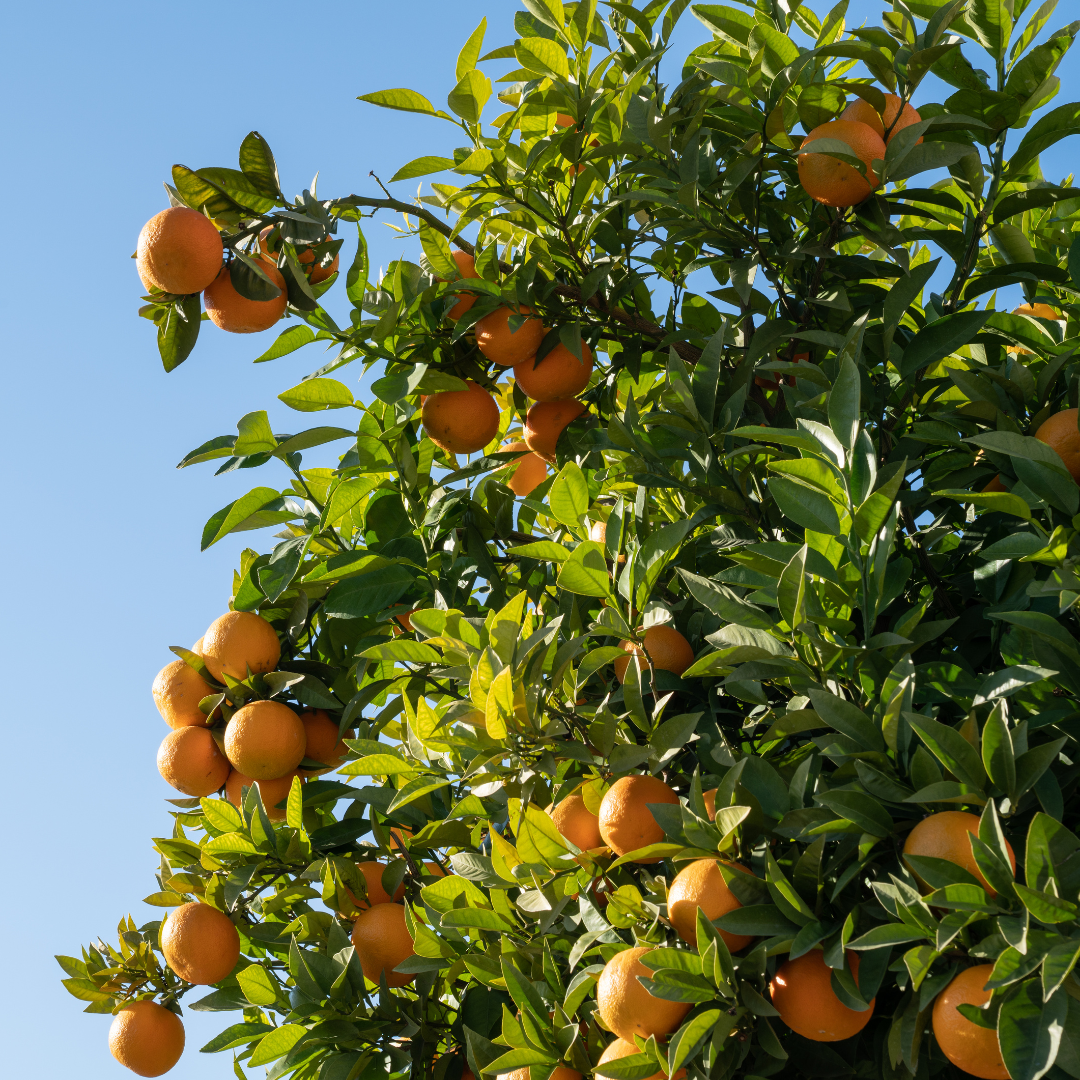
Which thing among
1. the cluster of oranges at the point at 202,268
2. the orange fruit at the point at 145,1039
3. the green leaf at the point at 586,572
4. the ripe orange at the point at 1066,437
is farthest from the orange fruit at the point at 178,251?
the orange fruit at the point at 145,1039

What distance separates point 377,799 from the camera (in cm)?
219

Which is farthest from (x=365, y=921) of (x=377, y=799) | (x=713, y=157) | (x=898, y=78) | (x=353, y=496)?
(x=898, y=78)

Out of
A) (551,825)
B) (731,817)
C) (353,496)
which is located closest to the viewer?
(731,817)

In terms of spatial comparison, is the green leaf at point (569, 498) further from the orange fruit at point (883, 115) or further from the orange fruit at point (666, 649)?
the orange fruit at point (883, 115)

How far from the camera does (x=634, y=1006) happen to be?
1548 millimetres

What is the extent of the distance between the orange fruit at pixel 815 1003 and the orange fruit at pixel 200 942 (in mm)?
1348

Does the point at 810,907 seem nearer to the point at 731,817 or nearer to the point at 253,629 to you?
the point at 731,817

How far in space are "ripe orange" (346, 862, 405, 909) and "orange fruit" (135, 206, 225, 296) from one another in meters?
1.33

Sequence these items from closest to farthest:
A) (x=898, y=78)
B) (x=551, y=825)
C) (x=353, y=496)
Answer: (x=551, y=825), (x=898, y=78), (x=353, y=496)

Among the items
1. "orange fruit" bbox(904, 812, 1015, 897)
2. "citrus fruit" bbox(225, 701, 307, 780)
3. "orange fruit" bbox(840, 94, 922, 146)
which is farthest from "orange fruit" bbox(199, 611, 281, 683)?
"orange fruit" bbox(840, 94, 922, 146)

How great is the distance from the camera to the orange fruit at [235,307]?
2.21 m

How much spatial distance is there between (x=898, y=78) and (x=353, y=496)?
4.84 ft

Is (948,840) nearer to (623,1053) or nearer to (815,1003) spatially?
(815,1003)

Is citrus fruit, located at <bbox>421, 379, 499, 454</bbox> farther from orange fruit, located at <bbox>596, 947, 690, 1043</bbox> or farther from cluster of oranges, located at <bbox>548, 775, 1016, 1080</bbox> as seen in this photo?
orange fruit, located at <bbox>596, 947, 690, 1043</bbox>
